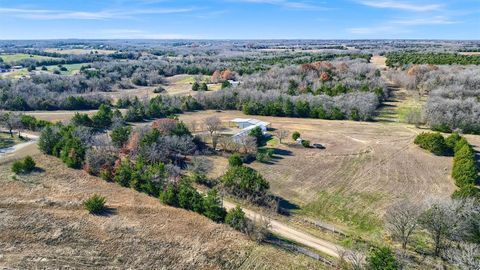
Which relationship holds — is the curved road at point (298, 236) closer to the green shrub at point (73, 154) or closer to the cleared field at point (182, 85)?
the green shrub at point (73, 154)

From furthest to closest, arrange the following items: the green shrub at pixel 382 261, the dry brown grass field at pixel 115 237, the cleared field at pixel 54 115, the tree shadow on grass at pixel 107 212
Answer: the cleared field at pixel 54 115 < the tree shadow on grass at pixel 107 212 < the dry brown grass field at pixel 115 237 < the green shrub at pixel 382 261

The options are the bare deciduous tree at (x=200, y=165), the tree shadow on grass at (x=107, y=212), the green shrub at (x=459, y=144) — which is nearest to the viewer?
the tree shadow on grass at (x=107, y=212)

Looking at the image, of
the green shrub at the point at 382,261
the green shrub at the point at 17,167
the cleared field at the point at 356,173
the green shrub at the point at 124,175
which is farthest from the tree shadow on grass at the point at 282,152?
the green shrub at the point at 17,167

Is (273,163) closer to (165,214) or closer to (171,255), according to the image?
(165,214)

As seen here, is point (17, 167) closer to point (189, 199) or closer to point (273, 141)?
point (189, 199)

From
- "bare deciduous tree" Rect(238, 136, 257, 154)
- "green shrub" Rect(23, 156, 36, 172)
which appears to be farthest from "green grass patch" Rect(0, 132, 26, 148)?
"bare deciduous tree" Rect(238, 136, 257, 154)

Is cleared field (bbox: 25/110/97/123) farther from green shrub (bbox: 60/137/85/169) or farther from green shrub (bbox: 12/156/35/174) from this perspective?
green shrub (bbox: 12/156/35/174)

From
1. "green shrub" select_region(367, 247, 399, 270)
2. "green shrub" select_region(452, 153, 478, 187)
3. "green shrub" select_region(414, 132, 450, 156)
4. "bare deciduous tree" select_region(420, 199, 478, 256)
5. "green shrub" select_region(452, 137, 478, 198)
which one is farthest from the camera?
"green shrub" select_region(414, 132, 450, 156)
